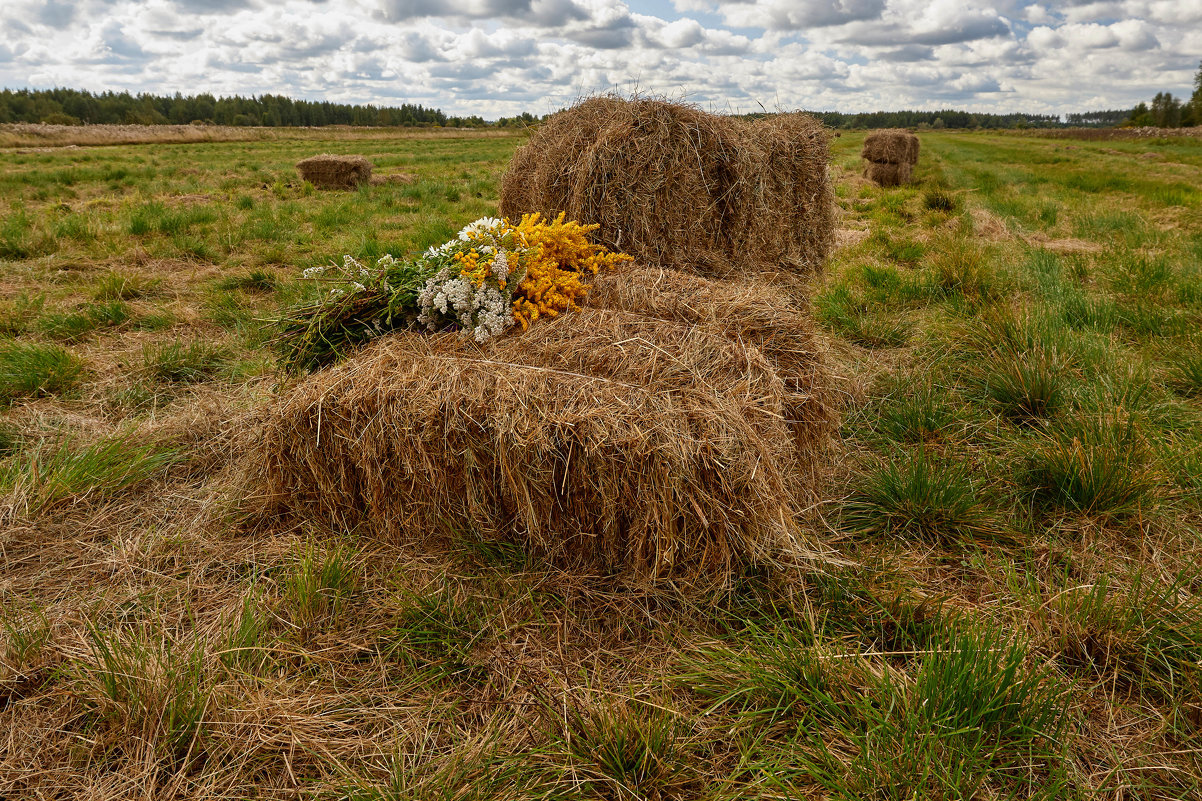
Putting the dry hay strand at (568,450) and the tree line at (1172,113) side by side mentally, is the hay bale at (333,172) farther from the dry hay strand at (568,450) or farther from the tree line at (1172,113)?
the tree line at (1172,113)

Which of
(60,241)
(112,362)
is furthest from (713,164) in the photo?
(60,241)

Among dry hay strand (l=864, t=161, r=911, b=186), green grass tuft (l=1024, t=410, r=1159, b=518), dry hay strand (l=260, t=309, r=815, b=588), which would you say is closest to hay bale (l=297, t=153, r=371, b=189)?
dry hay strand (l=864, t=161, r=911, b=186)

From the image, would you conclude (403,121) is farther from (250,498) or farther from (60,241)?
(250,498)

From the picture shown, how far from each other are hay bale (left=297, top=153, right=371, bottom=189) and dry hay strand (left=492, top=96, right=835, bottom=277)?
1120 centimetres

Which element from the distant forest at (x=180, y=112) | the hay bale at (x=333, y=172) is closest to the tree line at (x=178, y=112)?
the distant forest at (x=180, y=112)

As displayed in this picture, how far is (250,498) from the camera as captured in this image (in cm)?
300

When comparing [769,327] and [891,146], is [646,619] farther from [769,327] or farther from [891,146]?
[891,146]

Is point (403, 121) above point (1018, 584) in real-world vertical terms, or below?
above

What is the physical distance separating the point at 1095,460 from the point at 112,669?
389 cm

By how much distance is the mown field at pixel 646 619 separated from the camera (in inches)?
70.6

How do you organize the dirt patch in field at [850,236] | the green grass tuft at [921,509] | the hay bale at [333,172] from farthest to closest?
the hay bale at [333,172] < the dirt patch in field at [850,236] < the green grass tuft at [921,509]

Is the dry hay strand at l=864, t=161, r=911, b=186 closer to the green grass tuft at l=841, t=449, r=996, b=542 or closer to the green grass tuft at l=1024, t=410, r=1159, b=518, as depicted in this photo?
the green grass tuft at l=1024, t=410, r=1159, b=518

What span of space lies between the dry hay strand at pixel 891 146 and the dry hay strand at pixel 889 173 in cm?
10

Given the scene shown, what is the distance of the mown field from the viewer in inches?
70.6
